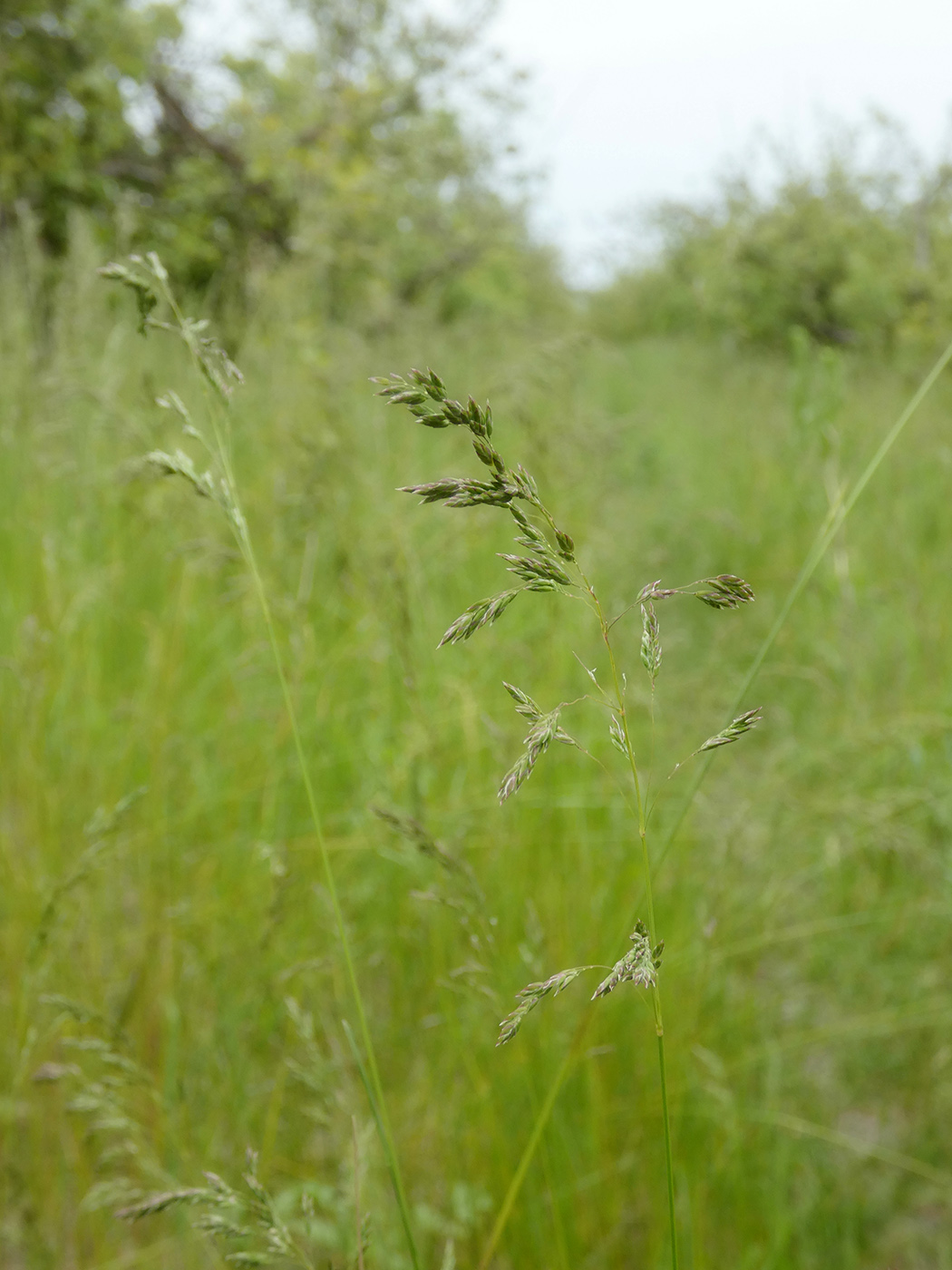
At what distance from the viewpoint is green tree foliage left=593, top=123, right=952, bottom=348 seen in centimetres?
647

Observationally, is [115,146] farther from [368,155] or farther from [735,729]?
[735,729]

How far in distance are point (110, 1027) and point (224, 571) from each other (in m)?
1.66

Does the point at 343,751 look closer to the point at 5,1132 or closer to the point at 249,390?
the point at 5,1132

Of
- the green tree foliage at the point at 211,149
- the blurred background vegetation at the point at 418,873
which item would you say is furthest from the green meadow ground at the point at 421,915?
the green tree foliage at the point at 211,149

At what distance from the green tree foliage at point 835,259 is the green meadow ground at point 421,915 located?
4.54 meters

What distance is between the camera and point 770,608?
371cm

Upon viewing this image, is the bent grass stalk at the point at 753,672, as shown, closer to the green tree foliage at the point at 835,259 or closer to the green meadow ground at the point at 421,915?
the green meadow ground at the point at 421,915

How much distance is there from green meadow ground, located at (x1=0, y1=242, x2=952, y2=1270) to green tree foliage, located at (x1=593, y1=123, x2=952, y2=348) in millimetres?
4544

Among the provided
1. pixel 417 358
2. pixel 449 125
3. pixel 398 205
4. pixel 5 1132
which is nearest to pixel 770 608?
pixel 417 358

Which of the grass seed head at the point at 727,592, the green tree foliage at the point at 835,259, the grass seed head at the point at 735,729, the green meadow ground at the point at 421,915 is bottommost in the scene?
the green meadow ground at the point at 421,915

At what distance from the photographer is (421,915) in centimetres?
152

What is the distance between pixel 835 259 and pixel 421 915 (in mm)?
7375

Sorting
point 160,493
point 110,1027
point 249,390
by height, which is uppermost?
point 249,390

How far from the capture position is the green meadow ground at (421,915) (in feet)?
4.13
